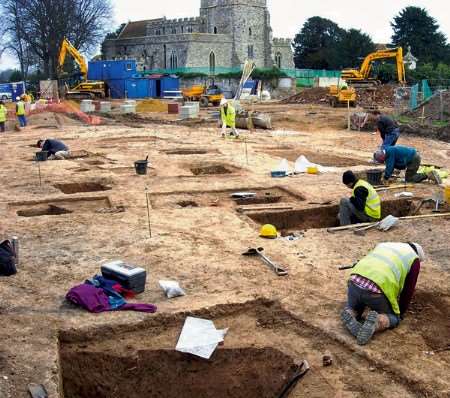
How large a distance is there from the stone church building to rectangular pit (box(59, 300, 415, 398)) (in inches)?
2624

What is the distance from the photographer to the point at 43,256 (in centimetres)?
871

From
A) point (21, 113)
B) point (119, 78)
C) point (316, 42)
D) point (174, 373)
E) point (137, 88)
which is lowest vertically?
point (174, 373)

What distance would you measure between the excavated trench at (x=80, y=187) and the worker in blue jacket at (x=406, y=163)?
241 inches

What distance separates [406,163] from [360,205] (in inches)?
148

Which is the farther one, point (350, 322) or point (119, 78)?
point (119, 78)

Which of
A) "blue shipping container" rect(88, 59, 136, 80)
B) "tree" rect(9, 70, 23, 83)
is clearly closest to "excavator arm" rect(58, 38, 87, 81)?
"blue shipping container" rect(88, 59, 136, 80)

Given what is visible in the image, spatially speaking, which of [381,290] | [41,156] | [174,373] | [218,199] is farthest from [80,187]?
[381,290]

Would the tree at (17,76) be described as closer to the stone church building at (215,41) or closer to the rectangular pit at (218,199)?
the stone church building at (215,41)

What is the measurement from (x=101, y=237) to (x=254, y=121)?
19218mm

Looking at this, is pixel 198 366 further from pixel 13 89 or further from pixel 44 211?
pixel 13 89

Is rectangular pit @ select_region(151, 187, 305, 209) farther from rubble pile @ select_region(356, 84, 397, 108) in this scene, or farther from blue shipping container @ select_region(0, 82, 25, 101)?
blue shipping container @ select_region(0, 82, 25, 101)

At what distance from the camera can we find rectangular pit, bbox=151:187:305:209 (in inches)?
488

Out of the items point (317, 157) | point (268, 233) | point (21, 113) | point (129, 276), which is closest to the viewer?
point (129, 276)

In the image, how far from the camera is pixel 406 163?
540 inches
